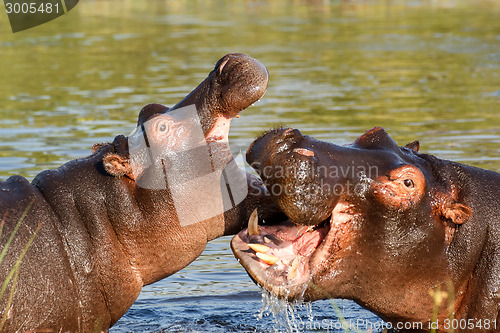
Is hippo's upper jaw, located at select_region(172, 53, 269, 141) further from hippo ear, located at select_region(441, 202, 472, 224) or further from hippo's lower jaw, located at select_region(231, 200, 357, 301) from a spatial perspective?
hippo ear, located at select_region(441, 202, 472, 224)

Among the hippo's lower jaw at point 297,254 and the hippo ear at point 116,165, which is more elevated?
the hippo ear at point 116,165

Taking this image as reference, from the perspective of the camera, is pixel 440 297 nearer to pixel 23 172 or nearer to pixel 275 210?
pixel 275 210

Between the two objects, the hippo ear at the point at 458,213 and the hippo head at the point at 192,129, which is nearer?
the hippo ear at the point at 458,213

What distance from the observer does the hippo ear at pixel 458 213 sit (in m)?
4.41

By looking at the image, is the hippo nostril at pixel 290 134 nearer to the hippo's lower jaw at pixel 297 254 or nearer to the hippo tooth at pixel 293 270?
the hippo's lower jaw at pixel 297 254

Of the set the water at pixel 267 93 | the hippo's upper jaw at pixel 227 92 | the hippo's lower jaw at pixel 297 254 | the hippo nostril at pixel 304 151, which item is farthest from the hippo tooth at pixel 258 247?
the hippo's upper jaw at pixel 227 92

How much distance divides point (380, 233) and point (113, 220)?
5.88 ft

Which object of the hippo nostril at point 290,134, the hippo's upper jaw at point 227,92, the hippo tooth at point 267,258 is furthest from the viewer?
the hippo's upper jaw at point 227,92

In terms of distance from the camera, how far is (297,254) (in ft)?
14.6

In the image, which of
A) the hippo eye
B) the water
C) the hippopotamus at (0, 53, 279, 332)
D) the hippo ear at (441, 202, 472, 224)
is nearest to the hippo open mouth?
the hippo eye

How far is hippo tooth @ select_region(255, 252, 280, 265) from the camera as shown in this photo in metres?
4.37

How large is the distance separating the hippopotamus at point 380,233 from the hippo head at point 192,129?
2.83 feet

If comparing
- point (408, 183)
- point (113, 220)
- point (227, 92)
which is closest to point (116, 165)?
point (113, 220)

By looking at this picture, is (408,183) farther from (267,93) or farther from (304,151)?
(267,93)
